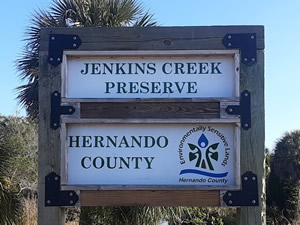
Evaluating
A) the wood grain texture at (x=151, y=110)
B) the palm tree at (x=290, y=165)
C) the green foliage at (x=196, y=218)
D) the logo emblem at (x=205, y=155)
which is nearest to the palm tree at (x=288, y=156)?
the palm tree at (x=290, y=165)

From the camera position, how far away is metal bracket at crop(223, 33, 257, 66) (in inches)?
130

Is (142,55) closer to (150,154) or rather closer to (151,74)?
(151,74)

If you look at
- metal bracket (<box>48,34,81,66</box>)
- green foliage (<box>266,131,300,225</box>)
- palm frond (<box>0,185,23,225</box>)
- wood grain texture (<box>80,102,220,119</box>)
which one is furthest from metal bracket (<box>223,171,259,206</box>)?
green foliage (<box>266,131,300,225</box>)

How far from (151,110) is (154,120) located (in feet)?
0.28

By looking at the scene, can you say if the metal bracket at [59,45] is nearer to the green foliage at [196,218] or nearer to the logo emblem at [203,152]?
the logo emblem at [203,152]

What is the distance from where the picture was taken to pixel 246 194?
321 centimetres

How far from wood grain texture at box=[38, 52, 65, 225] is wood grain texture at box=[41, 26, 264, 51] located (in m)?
0.24

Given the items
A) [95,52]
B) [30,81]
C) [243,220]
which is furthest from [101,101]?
[30,81]

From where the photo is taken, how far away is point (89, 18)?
7.39 m

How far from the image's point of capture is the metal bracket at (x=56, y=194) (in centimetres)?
322

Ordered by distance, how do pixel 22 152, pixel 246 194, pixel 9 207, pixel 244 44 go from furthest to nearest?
pixel 22 152
pixel 9 207
pixel 244 44
pixel 246 194

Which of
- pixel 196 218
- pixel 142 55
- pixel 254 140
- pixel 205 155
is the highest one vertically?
pixel 142 55

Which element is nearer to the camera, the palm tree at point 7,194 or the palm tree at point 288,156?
the palm tree at point 7,194

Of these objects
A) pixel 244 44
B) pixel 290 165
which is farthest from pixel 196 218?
pixel 290 165
